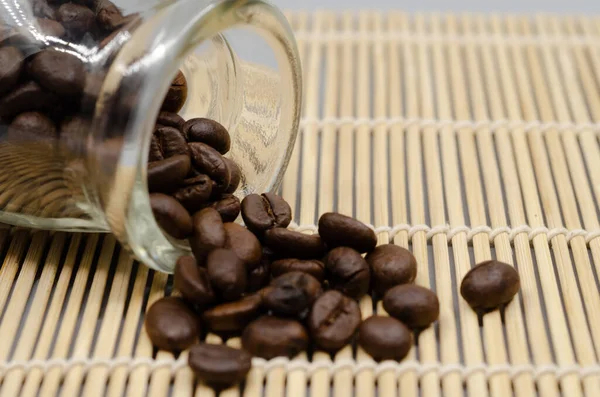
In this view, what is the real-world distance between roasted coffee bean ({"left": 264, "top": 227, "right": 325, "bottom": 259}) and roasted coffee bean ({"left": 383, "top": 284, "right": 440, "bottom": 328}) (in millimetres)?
120

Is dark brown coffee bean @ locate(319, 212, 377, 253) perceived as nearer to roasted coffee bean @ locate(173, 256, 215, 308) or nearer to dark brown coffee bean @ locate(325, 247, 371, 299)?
dark brown coffee bean @ locate(325, 247, 371, 299)

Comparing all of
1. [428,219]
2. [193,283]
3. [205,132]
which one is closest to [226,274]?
[193,283]

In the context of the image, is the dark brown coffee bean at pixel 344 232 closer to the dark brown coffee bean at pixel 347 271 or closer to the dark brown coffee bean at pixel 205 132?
the dark brown coffee bean at pixel 347 271

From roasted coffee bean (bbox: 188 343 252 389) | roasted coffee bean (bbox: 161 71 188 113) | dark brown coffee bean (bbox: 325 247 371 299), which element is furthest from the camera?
roasted coffee bean (bbox: 161 71 188 113)

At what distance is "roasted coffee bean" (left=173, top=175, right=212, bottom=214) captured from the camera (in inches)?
42.8

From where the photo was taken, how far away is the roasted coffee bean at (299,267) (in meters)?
1.06

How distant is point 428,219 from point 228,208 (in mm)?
370

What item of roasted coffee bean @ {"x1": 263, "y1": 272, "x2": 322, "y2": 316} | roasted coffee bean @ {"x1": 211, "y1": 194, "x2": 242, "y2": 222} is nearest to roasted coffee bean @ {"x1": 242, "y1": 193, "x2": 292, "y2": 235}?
roasted coffee bean @ {"x1": 211, "y1": 194, "x2": 242, "y2": 222}

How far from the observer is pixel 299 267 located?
1.06 meters

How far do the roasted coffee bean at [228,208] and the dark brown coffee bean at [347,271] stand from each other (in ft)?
→ 0.49

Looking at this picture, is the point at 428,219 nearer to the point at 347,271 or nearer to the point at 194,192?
the point at 347,271

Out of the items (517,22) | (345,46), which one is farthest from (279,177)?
(517,22)

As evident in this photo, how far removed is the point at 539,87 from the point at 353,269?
803 millimetres

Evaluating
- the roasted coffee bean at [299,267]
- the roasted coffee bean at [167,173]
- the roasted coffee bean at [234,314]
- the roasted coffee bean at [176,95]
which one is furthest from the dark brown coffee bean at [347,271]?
the roasted coffee bean at [176,95]
